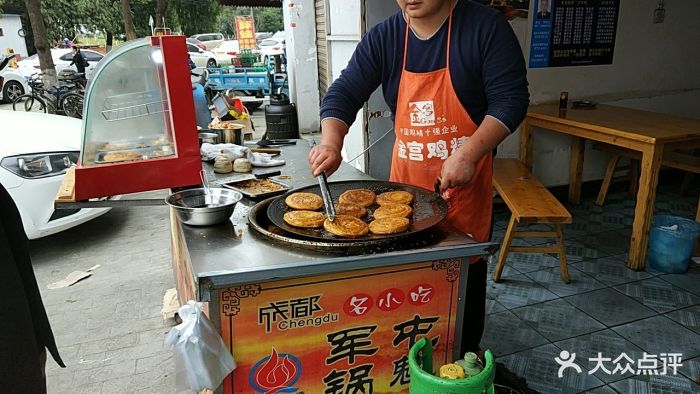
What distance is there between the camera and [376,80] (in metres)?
2.42

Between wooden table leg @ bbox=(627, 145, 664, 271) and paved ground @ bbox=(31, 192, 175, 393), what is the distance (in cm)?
367

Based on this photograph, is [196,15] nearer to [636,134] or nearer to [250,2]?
[250,2]

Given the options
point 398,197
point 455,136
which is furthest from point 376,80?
point 398,197

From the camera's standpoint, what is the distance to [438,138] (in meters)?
2.31

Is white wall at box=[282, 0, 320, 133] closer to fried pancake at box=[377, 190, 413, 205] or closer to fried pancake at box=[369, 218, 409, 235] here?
fried pancake at box=[377, 190, 413, 205]

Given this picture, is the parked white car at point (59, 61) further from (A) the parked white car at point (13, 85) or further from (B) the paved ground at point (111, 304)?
(B) the paved ground at point (111, 304)

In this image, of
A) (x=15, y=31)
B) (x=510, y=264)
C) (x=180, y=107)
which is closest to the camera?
(x=180, y=107)

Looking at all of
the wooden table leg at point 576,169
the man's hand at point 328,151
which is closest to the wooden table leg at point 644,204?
the wooden table leg at point 576,169

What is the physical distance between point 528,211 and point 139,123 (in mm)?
2682

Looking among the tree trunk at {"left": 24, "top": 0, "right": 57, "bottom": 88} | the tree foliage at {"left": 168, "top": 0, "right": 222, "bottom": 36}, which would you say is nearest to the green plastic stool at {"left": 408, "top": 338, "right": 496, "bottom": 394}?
the tree trunk at {"left": 24, "top": 0, "right": 57, "bottom": 88}

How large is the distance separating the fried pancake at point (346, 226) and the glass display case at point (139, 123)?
1.07 m

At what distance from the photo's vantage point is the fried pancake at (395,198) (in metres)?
2.08

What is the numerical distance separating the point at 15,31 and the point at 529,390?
32119mm

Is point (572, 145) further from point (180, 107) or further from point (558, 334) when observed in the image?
point (180, 107)
